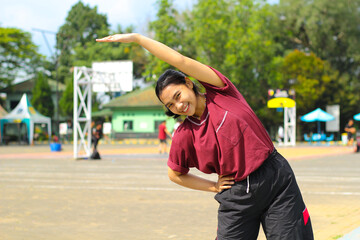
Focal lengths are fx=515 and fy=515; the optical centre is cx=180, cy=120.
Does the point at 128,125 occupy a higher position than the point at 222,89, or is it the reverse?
the point at 222,89

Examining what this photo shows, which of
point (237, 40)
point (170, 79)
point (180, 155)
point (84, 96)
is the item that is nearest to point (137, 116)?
point (237, 40)

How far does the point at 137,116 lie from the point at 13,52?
618 inches

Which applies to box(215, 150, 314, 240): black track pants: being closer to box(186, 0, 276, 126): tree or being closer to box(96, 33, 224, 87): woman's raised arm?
box(96, 33, 224, 87): woman's raised arm

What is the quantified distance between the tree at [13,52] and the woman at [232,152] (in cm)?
5688

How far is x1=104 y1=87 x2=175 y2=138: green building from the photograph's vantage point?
5712 cm

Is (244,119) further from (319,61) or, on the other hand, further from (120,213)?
(319,61)

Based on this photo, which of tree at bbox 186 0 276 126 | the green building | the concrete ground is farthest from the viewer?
the green building

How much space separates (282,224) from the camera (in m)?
2.99

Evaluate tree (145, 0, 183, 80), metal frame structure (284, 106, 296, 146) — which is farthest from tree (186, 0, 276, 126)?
metal frame structure (284, 106, 296, 146)

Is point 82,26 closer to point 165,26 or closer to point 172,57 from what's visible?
point 165,26

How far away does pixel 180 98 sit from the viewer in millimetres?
3049

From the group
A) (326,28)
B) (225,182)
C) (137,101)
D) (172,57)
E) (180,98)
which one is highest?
(326,28)

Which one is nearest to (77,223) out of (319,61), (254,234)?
(254,234)

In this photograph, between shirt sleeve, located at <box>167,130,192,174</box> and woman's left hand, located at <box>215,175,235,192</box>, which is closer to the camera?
woman's left hand, located at <box>215,175,235,192</box>
